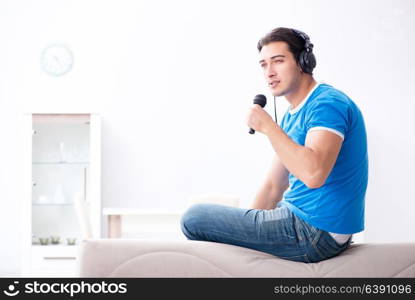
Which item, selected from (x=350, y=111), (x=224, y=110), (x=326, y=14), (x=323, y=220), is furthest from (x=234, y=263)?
(x=326, y=14)

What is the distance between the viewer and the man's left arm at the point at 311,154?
1.64m

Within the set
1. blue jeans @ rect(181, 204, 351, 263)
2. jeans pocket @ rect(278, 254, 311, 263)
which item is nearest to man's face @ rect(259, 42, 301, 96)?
blue jeans @ rect(181, 204, 351, 263)

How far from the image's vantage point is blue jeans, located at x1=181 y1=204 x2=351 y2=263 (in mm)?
1730

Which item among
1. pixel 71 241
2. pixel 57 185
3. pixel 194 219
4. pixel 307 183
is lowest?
pixel 71 241

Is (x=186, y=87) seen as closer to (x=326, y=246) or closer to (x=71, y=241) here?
(x=71, y=241)

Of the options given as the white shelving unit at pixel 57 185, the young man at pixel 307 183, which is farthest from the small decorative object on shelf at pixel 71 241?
the young man at pixel 307 183

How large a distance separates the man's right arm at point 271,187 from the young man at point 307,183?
8.6 inches

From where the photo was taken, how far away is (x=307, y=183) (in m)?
1.67

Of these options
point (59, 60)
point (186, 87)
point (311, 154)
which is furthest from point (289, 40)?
point (59, 60)

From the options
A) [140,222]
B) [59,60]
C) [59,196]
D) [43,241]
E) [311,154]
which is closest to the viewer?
[311,154]

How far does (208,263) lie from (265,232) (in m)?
0.18

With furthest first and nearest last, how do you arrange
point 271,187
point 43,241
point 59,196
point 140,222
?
point 59,196 → point 43,241 → point 140,222 → point 271,187

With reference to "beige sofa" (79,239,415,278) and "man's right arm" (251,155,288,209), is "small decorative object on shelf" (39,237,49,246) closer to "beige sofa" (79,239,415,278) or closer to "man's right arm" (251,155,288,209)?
"man's right arm" (251,155,288,209)

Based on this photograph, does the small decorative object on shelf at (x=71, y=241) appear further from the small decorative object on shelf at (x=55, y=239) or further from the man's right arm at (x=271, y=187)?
the man's right arm at (x=271, y=187)
